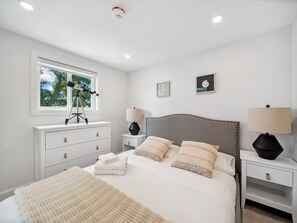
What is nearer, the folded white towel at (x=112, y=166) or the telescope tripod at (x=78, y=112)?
the folded white towel at (x=112, y=166)

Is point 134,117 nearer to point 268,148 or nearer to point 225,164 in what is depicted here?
point 225,164

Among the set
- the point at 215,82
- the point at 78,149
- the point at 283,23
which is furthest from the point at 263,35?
the point at 78,149

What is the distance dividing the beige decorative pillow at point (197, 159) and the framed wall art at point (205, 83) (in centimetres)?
102

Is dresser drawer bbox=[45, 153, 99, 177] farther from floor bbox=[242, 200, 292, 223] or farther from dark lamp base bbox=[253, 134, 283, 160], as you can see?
dark lamp base bbox=[253, 134, 283, 160]

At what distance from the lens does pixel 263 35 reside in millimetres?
1867

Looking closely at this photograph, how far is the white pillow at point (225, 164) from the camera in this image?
1.60 m

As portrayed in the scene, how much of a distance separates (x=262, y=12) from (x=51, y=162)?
335 centimetres

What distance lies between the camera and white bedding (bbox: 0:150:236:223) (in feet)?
2.97

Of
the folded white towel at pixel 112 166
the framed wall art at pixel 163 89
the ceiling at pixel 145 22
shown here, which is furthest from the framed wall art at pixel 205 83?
the folded white towel at pixel 112 166

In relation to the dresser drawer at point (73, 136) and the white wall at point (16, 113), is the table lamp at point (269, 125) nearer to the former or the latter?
the dresser drawer at point (73, 136)

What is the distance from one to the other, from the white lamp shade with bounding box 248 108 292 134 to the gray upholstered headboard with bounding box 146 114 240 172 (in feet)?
1.32

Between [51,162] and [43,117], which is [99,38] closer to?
[43,117]

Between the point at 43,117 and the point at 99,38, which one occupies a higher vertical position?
the point at 99,38

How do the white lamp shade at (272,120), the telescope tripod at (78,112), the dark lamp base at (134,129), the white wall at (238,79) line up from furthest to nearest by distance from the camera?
the dark lamp base at (134,129) → the telescope tripod at (78,112) → the white wall at (238,79) → the white lamp shade at (272,120)
